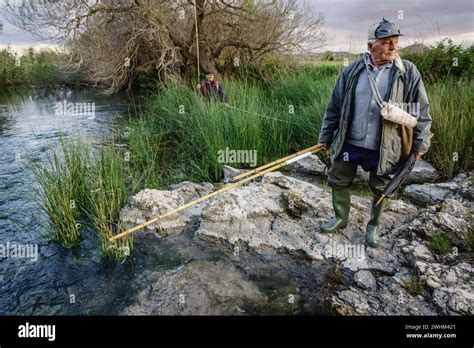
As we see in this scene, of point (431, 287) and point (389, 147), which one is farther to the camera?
point (389, 147)

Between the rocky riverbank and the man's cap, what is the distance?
2003 mm

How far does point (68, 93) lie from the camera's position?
68.4 feet

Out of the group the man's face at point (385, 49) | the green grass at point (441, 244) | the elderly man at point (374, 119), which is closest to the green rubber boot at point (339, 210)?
the elderly man at point (374, 119)

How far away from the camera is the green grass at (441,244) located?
11.2 ft

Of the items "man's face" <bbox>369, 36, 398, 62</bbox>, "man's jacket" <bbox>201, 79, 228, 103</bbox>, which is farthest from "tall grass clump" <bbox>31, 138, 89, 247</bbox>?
"man's jacket" <bbox>201, 79, 228, 103</bbox>

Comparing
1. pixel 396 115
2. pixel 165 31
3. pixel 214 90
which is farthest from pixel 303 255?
pixel 165 31

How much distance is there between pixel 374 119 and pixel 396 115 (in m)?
0.28

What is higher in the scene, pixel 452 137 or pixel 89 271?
pixel 452 137

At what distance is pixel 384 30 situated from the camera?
294 cm

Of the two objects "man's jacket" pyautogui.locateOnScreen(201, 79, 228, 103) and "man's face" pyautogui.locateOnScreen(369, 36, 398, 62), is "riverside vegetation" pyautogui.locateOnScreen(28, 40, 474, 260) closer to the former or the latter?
"man's jacket" pyautogui.locateOnScreen(201, 79, 228, 103)

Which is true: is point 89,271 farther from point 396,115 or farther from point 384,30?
point 384,30
